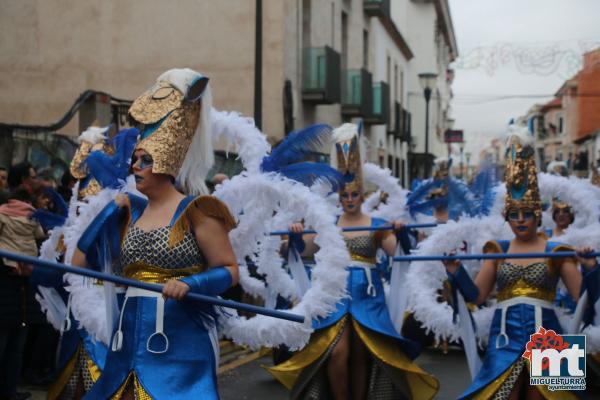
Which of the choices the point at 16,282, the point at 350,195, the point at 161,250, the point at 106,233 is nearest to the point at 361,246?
the point at 350,195

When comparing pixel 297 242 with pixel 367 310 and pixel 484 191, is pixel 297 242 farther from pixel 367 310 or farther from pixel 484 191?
pixel 484 191

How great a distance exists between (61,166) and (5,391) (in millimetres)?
5159

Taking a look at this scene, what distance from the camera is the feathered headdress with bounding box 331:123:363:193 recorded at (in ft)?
25.6

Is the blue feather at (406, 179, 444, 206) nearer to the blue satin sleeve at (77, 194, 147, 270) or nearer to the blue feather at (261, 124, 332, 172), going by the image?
the blue feather at (261, 124, 332, 172)

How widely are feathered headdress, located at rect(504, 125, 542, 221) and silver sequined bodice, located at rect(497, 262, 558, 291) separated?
385 millimetres

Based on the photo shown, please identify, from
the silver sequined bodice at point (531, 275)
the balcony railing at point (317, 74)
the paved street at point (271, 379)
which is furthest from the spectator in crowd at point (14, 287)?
the balcony railing at point (317, 74)

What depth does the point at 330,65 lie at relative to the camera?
20547 mm

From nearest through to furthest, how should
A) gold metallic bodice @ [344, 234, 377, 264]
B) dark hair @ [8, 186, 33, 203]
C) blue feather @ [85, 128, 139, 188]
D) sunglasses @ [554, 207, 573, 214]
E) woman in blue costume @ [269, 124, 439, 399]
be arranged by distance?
blue feather @ [85, 128, 139, 188] → woman in blue costume @ [269, 124, 439, 399] → dark hair @ [8, 186, 33, 203] → gold metallic bodice @ [344, 234, 377, 264] → sunglasses @ [554, 207, 573, 214]

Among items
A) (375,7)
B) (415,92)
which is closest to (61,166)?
(375,7)

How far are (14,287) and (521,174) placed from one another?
3833 mm

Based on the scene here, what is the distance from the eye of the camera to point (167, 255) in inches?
172

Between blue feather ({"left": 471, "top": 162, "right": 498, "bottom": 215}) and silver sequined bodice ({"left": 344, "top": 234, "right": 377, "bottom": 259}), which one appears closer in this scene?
blue feather ({"left": 471, "top": 162, "right": 498, "bottom": 215})

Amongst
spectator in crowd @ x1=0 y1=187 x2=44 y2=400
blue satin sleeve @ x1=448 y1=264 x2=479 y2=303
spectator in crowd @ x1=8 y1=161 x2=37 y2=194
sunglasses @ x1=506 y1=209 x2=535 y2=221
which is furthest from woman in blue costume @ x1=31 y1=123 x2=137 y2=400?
sunglasses @ x1=506 y1=209 x2=535 y2=221

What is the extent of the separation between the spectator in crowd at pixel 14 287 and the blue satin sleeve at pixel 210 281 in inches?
125
